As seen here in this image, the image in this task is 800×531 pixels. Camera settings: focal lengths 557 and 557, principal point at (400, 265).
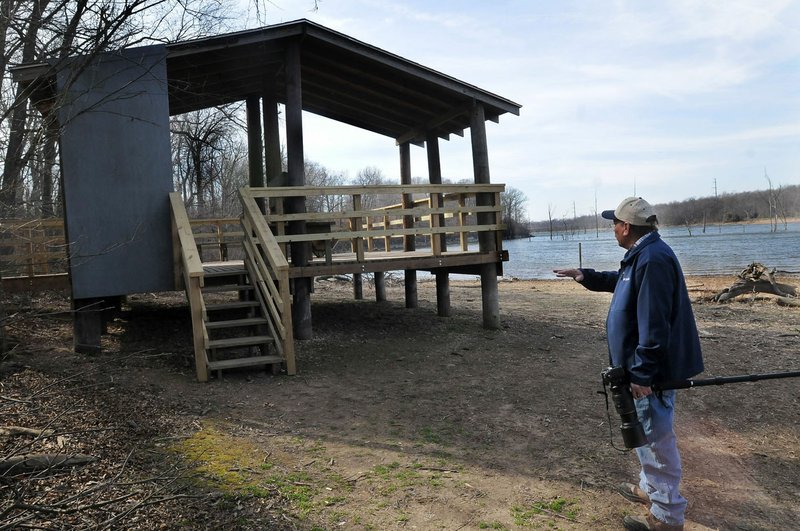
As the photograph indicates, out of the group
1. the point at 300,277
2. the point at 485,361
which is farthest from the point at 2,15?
the point at 485,361

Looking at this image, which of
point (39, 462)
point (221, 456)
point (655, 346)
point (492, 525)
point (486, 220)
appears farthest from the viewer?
point (486, 220)

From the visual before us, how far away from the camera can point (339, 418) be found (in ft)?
17.2

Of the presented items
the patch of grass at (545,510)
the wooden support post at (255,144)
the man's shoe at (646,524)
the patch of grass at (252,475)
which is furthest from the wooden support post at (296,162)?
the man's shoe at (646,524)

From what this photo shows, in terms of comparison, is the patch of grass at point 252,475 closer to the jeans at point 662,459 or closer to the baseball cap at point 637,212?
the jeans at point 662,459

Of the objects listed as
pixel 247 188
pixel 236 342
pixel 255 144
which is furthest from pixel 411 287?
pixel 236 342

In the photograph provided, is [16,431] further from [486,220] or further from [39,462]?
[486,220]

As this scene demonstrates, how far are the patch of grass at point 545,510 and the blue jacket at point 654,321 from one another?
1008 millimetres

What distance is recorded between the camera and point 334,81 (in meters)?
10.1

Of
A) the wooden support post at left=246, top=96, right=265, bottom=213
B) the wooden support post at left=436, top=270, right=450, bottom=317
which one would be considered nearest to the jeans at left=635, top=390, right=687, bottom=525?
the wooden support post at left=436, top=270, right=450, bottom=317

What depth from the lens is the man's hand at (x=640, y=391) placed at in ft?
9.64

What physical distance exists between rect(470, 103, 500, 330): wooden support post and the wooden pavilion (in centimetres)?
2

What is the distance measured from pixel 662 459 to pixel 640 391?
410 mm

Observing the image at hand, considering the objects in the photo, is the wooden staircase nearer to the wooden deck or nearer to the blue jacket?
the wooden deck

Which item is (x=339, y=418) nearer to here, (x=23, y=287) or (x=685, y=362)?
(x=685, y=362)
